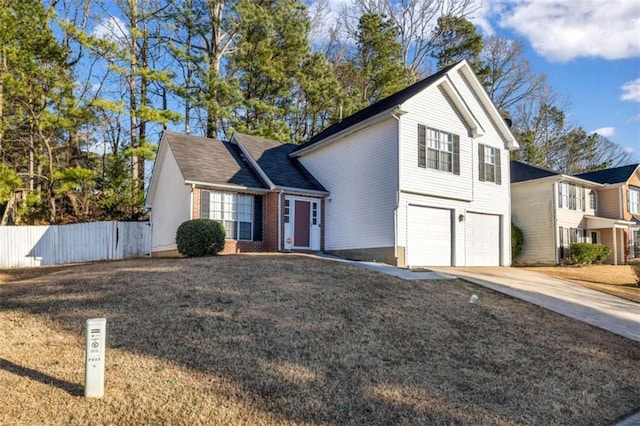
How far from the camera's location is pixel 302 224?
60.3 feet

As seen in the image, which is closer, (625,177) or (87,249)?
Result: (87,249)

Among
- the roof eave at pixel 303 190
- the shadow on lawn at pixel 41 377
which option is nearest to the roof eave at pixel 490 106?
the roof eave at pixel 303 190

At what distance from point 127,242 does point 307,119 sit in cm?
1583

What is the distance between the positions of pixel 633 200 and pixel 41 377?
34.3 meters

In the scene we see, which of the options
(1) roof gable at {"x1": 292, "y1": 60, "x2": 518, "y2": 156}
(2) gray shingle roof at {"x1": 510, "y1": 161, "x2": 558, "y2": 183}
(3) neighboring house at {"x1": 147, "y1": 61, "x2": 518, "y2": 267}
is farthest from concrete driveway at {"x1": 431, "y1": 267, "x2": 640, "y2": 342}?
(2) gray shingle roof at {"x1": 510, "y1": 161, "x2": 558, "y2": 183}

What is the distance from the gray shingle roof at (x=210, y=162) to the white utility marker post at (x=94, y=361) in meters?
12.1

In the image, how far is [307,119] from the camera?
32156mm

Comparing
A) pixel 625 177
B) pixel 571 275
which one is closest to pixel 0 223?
pixel 571 275

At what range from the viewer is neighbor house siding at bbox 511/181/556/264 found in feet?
81.9

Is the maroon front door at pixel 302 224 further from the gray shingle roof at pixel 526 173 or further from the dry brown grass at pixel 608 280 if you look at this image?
the gray shingle roof at pixel 526 173

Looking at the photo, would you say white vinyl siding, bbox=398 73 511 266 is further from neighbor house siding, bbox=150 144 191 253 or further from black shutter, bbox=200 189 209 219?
neighbor house siding, bbox=150 144 191 253

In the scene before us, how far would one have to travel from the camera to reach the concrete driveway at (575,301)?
399 inches

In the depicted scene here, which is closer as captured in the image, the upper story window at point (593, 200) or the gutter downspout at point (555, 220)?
the gutter downspout at point (555, 220)

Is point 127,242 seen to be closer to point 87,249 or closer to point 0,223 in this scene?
point 87,249
